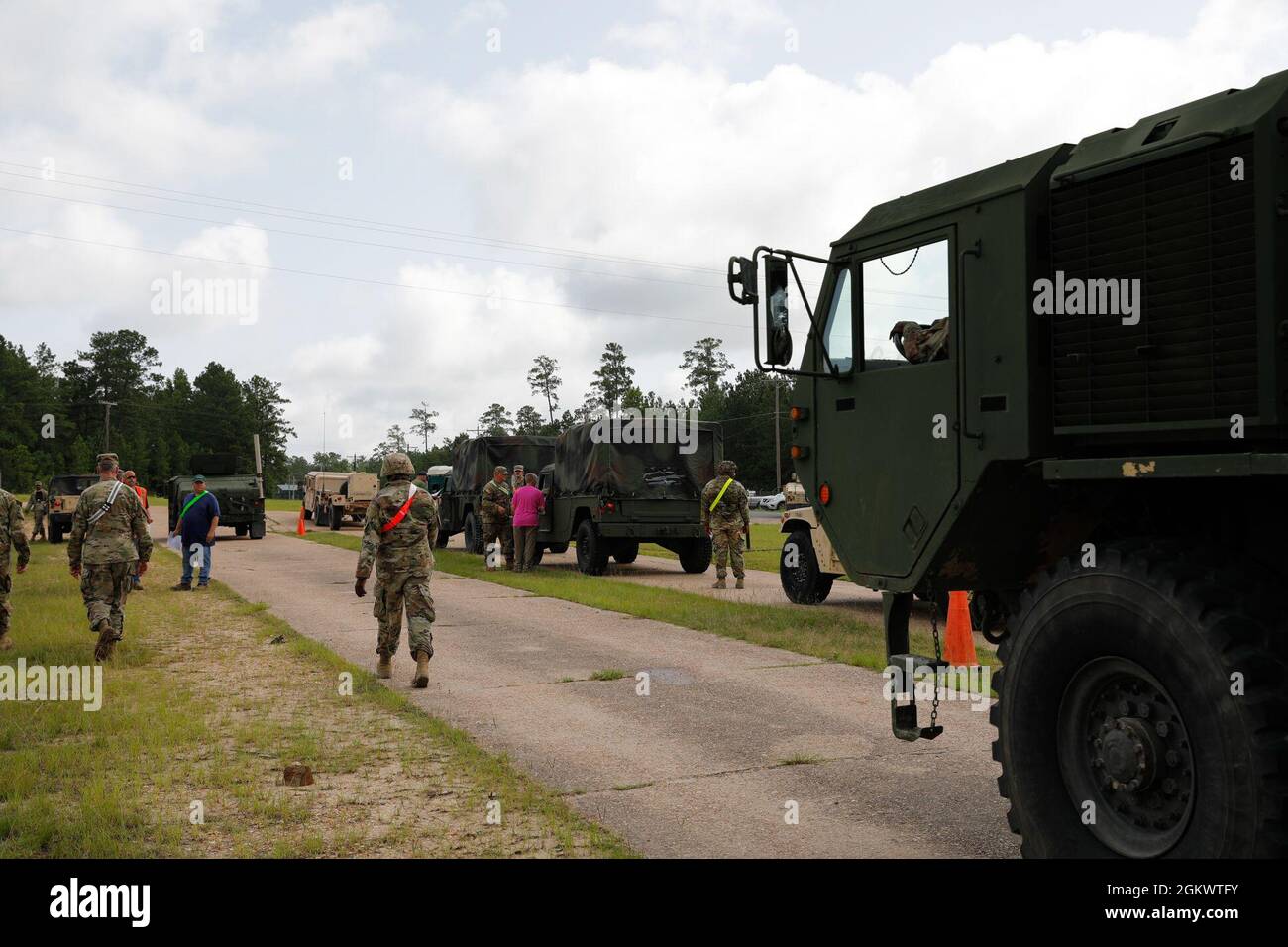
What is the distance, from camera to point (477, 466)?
25531mm

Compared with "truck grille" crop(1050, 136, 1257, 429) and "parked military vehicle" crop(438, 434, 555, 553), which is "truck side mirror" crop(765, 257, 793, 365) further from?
"parked military vehicle" crop(438, 434, 555, 553)

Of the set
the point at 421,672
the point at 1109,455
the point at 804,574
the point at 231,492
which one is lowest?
the point at 421,672

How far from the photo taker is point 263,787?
5941 mm

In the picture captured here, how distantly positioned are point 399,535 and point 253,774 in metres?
3.30

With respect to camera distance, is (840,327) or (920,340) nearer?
(920,340)

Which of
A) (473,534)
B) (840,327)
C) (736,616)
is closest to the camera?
(840,327)

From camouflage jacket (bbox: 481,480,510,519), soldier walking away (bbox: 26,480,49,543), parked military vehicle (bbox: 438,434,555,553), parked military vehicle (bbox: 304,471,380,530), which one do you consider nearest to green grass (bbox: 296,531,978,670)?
camouflage jacket (bbox: 481,480,510,519)

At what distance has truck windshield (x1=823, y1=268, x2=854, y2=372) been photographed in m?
→ 5.65

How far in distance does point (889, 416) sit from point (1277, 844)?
2.60 metres

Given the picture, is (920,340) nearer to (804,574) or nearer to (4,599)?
(804,574)

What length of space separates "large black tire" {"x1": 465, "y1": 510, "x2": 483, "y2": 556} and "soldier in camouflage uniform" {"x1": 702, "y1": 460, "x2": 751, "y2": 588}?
372 inches

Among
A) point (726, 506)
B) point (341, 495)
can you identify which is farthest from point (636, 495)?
point (341, 495)
